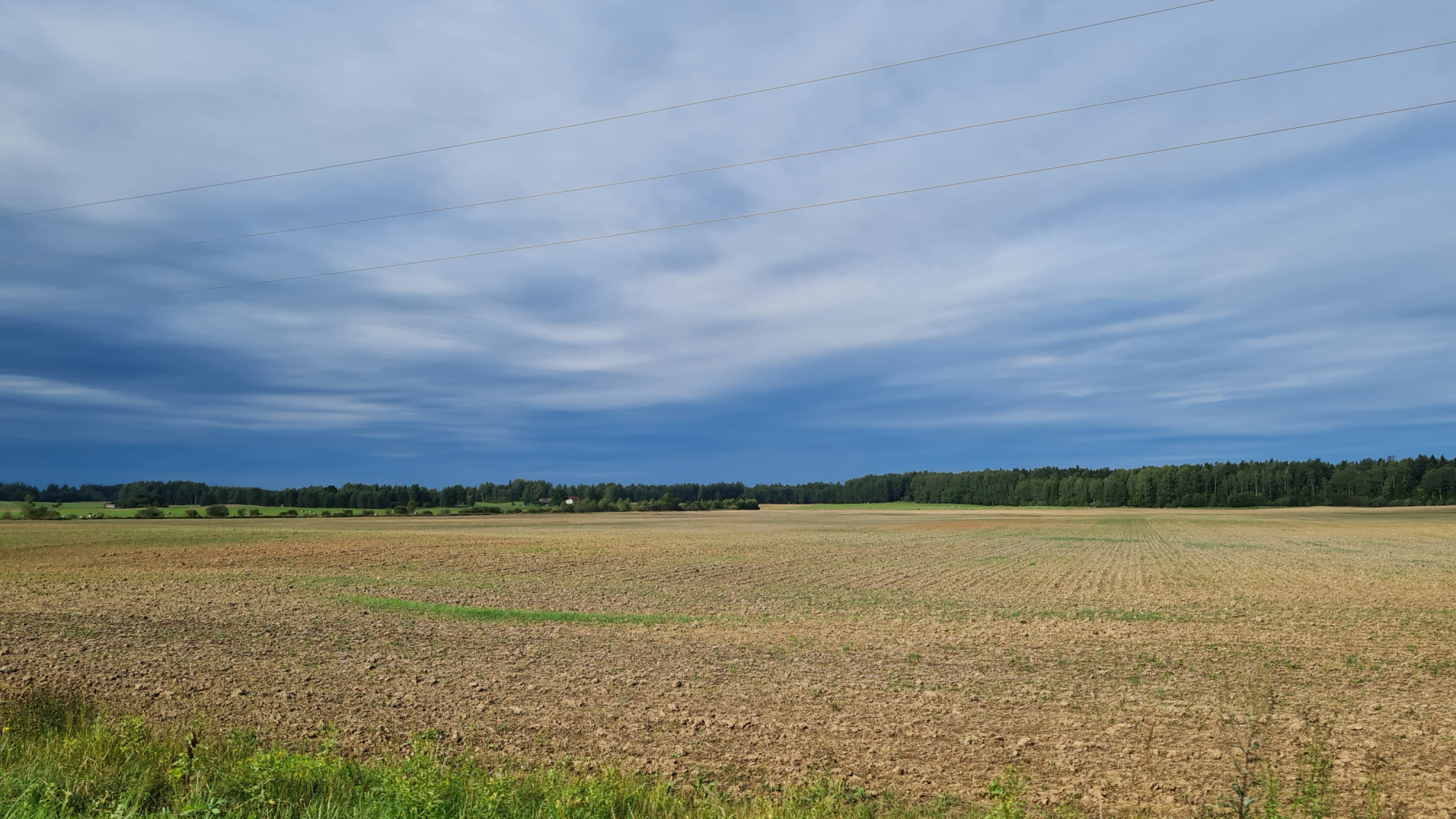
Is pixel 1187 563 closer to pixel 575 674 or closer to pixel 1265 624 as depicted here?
pixel 1265 624

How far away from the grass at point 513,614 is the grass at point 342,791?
1197 cm

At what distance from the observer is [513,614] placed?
22500mm

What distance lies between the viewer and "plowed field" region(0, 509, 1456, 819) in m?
9.98

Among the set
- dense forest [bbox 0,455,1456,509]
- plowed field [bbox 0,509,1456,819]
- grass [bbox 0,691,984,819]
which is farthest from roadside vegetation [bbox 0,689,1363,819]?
dense forest [bbox 0,455,1456,509]

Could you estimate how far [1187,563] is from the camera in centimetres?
3984

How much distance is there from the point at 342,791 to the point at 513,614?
48.3ft

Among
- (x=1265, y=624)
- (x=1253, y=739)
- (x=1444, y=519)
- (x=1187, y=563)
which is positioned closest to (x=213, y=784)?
(x=1253, y=739)

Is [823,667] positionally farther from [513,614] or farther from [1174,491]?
[1174,491]

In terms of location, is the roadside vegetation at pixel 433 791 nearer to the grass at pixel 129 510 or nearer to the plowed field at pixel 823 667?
the plowed field at pixel 823 667

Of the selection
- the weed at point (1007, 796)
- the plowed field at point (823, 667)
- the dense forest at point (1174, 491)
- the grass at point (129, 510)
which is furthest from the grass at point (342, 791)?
the dense forest at point (1174, 491)

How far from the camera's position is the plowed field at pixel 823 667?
32.7 ft

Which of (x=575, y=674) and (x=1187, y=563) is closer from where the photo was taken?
(x=575, y=674)

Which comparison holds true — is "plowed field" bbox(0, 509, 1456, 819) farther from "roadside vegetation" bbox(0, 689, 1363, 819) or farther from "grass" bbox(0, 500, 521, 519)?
"grass" bbox(0, 500, 521, 519)

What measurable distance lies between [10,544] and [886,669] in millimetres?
Answer: 62422
